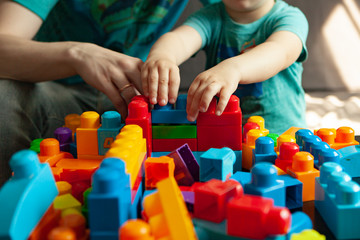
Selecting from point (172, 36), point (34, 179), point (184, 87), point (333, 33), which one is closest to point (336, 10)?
point (333, 33)

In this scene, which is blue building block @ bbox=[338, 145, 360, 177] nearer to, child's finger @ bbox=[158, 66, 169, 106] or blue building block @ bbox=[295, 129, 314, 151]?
blue building block @ bbox=[295, 129, 314, 151]

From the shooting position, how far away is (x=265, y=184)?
44cm

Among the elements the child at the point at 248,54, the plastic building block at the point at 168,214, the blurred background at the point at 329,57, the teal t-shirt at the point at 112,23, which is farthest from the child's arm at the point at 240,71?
the blurred background at the point at 329,57

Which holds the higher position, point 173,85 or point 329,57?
point 329,57

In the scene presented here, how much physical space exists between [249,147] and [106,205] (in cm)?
30

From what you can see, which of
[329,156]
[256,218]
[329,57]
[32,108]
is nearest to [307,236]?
[256,218]

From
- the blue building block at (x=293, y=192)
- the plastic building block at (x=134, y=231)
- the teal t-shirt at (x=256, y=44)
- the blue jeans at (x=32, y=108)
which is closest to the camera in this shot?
the plastic building block at (x=134, y=231)

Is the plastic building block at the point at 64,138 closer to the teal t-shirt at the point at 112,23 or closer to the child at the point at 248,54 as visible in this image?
the child at the point at 248,54

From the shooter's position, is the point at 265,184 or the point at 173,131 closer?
the point at 265,184

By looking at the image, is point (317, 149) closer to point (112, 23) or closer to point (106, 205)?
point (106, 205)

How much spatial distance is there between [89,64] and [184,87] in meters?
1.36

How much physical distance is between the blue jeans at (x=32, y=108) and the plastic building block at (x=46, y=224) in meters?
0.37

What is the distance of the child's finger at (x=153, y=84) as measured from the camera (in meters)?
0.64

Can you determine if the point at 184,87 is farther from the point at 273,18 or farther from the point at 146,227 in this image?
the point at 146,227
